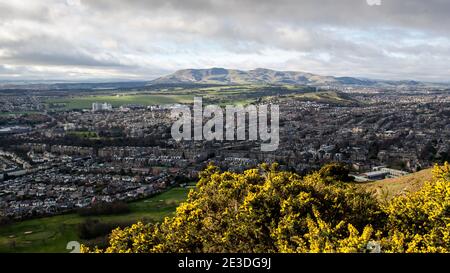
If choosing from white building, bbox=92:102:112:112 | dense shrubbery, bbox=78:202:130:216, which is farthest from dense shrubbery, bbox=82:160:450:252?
white building, bbox=92:102:112:112

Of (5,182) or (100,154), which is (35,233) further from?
(100,154)

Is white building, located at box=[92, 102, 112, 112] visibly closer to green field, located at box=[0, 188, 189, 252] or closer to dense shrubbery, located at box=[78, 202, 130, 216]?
green field, located at box=[0, 188, 189, 252]

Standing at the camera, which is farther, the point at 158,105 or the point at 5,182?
the point at 158,105

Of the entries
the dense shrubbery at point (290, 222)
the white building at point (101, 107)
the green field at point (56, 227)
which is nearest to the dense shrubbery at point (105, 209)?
the green field at point (56, 227)

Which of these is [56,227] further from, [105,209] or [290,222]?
[290,222]
